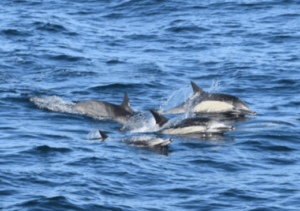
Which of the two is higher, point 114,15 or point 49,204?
point 114,15

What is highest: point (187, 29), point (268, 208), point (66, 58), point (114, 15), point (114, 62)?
point (114, 15)

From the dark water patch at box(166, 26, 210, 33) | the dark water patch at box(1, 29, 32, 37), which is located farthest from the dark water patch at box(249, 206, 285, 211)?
the dark water patch at box(1, 29, 32, 37)

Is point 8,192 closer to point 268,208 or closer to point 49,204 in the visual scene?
point 49,204

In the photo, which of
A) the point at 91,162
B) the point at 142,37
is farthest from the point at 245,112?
the point at 142,37

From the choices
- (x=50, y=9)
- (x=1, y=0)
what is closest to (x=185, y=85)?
(x=50, y=9)

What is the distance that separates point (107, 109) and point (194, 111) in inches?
108

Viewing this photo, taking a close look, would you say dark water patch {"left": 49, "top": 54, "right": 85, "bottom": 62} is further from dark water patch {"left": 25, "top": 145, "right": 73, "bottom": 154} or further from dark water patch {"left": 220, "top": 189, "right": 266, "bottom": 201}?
dark water patch {"left": 220, "top": 189, "right": 266, "bottom": 201}

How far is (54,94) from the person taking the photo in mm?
18641

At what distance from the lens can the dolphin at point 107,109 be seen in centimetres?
1608

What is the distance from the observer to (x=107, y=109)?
53.5ft

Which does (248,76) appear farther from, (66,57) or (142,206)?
(142,206)

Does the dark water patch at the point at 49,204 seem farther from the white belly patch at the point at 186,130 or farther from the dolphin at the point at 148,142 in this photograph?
the white belly patch at the point at 186,130

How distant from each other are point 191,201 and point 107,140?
4187 mm

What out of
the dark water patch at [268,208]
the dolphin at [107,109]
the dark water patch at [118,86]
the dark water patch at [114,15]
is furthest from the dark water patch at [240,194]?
the dark water patch at [114,15]
